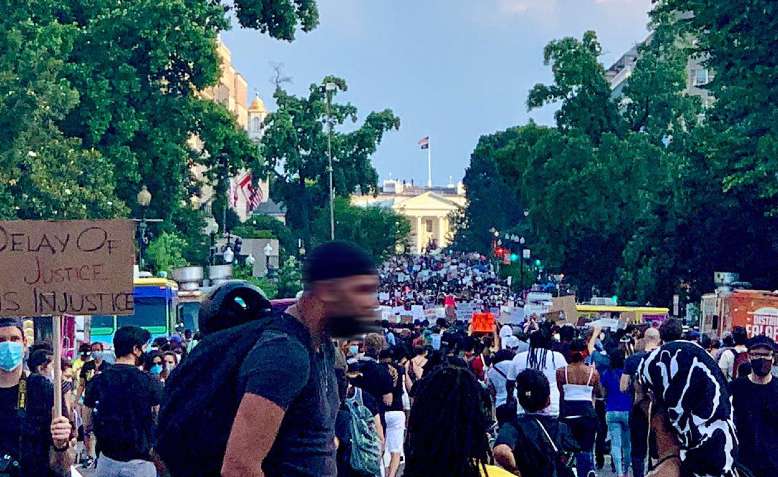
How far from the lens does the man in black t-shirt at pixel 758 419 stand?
10.1m

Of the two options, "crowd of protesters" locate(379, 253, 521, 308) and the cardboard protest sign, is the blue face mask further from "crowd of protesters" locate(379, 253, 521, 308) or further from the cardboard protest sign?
"crowd of protesters" locate(379, 253, 521, 308)

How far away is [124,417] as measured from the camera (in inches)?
360

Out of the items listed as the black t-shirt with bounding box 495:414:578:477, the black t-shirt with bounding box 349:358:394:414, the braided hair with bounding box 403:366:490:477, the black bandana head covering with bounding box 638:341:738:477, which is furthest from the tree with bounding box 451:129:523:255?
the braided hair with bounding box 403:366:490:477

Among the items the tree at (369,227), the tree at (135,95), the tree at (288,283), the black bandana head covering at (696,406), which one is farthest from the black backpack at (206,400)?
the tree at (369,227)

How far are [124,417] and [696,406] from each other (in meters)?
3.81

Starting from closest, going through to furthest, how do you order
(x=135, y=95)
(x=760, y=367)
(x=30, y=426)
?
(x=30, y=426)
(x=760, y=367)
(x=135, y=95)

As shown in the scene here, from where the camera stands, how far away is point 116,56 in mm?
47156

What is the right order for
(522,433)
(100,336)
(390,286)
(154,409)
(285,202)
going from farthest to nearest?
(390,286), (285,202), (100,336), (154,409), (522,433)

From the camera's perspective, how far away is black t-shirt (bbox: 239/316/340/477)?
4344 millimetres

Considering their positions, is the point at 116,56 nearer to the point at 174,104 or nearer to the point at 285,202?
the point at 174,104

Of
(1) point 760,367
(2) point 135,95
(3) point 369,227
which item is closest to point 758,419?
(1) point 760,367

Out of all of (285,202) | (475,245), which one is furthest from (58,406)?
(475,245)

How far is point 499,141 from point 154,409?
4492 inches

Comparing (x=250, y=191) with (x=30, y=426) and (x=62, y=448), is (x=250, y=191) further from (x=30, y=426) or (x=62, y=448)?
(x=62, y=448)
